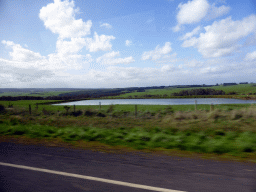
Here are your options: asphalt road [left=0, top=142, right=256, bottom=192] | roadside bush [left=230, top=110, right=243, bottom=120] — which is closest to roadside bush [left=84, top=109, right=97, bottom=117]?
roadside bush [left=230, top=110, right=243, bottom=120]

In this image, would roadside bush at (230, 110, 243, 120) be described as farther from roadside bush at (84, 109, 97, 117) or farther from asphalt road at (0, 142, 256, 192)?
roadside bush at (84, 109, 97, 117)

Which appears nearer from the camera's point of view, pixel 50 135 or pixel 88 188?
pixel 88 188

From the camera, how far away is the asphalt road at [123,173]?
11.5ft

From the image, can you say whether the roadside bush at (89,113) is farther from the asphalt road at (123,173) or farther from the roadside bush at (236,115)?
the asphalt road at (123,173)

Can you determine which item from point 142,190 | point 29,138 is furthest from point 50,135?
point 142,190

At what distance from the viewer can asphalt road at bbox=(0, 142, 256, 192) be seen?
3.52m

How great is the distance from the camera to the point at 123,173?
416cm

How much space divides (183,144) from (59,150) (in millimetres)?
4412

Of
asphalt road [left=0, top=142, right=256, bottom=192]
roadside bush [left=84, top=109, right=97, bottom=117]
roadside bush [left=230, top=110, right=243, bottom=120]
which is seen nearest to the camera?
asphalt road [left=0, top=142, right=256, bottom=192]

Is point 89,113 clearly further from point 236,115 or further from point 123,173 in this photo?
point 123,173

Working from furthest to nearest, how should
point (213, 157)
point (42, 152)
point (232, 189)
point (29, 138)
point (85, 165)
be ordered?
1. point (29, 138)
2. point (42, 152)
3. point (213, 157)
4. point (85, 165)
5. point (232, 189)

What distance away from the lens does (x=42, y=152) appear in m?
6.02

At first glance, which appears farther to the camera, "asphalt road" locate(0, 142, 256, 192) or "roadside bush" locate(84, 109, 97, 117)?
"roadside bush" locate(84, 109, 97, 117)

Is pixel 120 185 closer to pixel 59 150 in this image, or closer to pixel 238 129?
pixel 59 150
